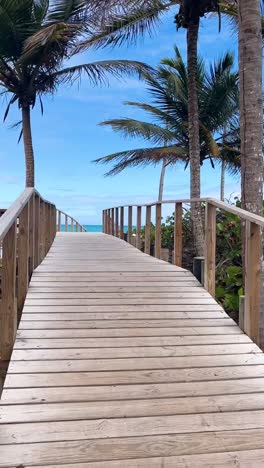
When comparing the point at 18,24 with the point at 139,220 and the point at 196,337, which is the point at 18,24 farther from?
the point at 196,337

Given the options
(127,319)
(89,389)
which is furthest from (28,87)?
(89,389)

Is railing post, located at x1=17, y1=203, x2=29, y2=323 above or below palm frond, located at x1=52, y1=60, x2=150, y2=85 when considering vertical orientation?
below

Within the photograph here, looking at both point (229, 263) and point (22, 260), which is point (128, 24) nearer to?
point (229, 263)

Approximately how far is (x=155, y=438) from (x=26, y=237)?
2414mm

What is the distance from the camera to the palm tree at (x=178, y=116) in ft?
45.3

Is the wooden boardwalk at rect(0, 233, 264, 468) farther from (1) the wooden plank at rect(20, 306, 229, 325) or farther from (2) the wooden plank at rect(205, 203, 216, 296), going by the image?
(2) the wooden plank at rect(205, 203, 216, 296)

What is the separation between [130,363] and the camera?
10.8ft

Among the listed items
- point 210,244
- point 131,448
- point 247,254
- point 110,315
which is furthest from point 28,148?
point 131,448

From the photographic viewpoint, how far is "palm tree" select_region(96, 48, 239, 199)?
1380 centimetres

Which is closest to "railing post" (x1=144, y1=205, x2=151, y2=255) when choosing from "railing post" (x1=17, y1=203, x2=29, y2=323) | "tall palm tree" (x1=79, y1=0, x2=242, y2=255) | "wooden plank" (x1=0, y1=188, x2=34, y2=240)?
"tall palm tree" (x1=79, y1=0, x2=242, y2=255)

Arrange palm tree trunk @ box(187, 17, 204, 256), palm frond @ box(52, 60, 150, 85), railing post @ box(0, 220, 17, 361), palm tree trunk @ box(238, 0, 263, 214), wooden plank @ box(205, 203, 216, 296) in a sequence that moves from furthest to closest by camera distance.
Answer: palm frond @ box(52, 60, 150, 85)
palm tree trunk @ box(187, 17, 204, 256)
palm tree trunk @ box(238, 0, 263, 214)
wooden plank @ box(205, 203, 216, 296)
railing post @ box(0, 220, 17, 361)

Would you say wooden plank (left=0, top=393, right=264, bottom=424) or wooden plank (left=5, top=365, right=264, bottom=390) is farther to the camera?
wooden plank (left=5, top=365, right=264, bottom=390)

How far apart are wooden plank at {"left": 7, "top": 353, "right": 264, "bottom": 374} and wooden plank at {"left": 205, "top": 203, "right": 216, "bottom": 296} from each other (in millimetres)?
1365

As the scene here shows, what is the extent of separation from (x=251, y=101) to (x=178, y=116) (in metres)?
9.61
